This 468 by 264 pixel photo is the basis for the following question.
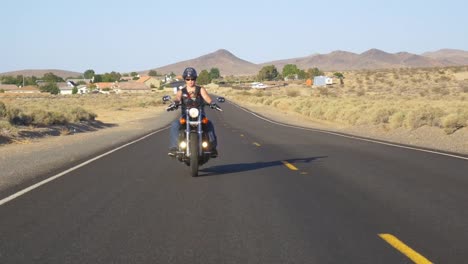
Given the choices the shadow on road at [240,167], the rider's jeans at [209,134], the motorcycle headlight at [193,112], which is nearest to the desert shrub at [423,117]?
the shadow on road at [240,167]

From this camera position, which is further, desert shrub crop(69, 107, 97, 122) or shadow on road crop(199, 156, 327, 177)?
desert shrub crop(69, 107, 97, 122)

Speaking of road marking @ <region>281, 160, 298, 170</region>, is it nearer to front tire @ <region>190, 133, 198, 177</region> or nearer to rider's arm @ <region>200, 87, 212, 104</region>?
front tire @ <region>190, 133, 198, 177</region>

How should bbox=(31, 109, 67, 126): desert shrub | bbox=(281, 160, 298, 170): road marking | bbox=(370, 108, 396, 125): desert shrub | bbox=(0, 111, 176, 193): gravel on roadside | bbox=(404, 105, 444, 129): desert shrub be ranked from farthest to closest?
bbox=(370, 108, 396, 125): desert shrub, bbox=(31, 109, 67, 126): desert shrub, bbox=(404, 105, 444, 129): desert shrub, bbox=(281, 160, 298, 170): road marking, bbox=(0, 111, 176, 193): gravel on roadside

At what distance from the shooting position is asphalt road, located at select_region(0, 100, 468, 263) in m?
6.71

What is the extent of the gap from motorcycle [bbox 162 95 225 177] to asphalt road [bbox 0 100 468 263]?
1.46 feet

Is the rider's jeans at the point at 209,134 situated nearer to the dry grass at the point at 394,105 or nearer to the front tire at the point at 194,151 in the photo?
the front tire at the point at 194,151

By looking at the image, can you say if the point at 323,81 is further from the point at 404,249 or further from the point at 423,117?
the point at 404,249

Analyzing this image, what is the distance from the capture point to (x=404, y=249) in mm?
6801

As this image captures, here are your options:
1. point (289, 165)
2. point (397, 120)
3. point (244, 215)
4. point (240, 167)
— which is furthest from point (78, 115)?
point (244, 215)

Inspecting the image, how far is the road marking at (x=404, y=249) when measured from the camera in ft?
20.9

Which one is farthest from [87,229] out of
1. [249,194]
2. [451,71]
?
[451,71]

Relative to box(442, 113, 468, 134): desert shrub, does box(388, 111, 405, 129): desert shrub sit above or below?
below

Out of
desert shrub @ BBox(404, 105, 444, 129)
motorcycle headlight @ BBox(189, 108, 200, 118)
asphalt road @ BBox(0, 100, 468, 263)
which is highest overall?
motorcycle headlight @ BBox(189, 108, 200, 118)

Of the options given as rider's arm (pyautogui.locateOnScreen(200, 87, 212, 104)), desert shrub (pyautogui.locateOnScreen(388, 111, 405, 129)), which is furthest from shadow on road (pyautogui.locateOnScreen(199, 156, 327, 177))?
desert shrub (pyautogui.locateOnScreen(388, 111, 405, 129))
